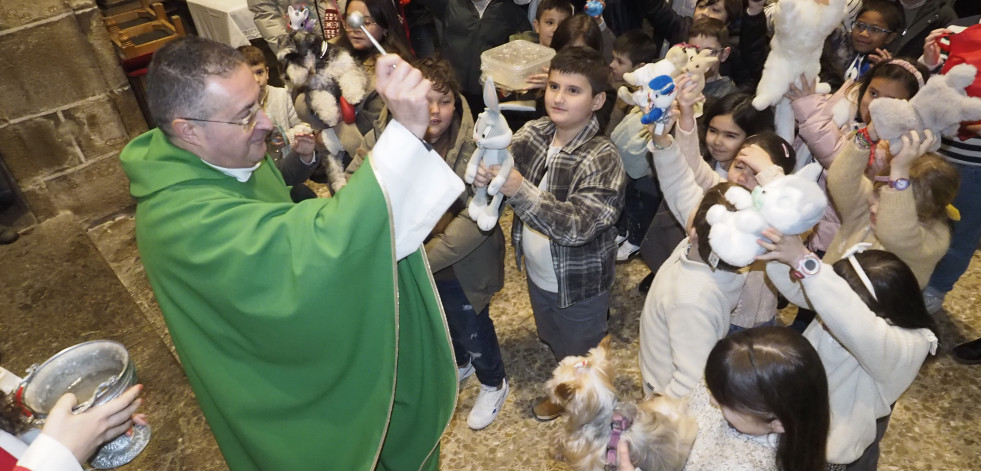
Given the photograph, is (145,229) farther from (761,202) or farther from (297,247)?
(761,202)

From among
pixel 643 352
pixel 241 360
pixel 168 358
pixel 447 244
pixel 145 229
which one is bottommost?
pixel 168 358

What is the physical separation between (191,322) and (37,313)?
2236mm

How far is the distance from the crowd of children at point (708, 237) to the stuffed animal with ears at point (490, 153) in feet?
0.13

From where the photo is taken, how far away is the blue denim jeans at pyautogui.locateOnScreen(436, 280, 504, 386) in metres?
2.91

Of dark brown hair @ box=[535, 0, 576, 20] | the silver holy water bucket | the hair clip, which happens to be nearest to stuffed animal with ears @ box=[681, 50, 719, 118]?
the hair clip

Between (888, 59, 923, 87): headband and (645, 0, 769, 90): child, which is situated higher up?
(888, 59, 923, 87): headband

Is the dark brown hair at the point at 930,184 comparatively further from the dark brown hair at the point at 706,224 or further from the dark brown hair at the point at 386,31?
the dark brown hair at the point at 386,31

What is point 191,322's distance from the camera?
5.68ft

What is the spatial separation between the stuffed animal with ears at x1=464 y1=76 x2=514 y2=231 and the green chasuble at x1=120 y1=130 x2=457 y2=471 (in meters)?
0.40

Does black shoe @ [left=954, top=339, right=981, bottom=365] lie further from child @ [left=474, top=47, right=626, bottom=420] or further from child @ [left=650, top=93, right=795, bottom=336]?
child @ [left=474, top=47, right=626, bottom=420]

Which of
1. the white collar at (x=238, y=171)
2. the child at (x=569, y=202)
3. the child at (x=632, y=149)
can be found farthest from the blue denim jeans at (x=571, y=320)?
the white collar at (x=238, y=171)

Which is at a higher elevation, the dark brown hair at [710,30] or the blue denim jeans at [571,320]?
the dark brown hair at [710,30]

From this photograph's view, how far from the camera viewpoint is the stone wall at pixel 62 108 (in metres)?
3.85

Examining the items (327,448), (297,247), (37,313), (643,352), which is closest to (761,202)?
(643,352)
